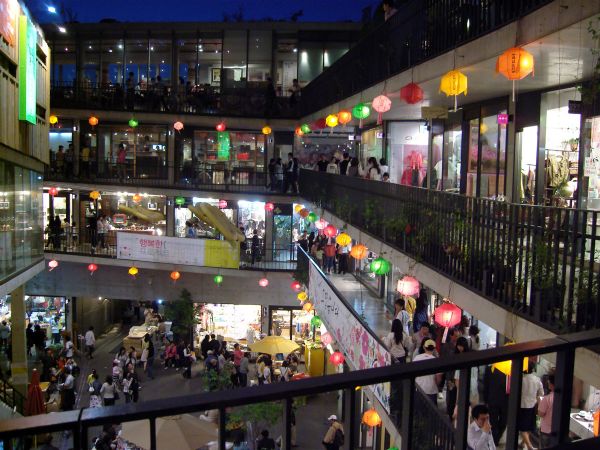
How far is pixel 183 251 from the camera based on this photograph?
2533cm

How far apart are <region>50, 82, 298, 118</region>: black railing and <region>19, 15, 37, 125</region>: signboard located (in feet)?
41.8

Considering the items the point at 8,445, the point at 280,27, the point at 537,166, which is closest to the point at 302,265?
the point at 537,166

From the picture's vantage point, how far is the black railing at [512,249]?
238 inches

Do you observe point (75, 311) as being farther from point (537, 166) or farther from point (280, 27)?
point (537, 166)

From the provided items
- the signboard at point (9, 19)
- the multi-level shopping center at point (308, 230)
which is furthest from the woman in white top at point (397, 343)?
the signboard at point (9, 19)

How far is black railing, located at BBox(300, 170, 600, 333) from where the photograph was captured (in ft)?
19.9

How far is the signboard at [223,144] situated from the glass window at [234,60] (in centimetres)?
242

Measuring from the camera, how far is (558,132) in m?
11.5

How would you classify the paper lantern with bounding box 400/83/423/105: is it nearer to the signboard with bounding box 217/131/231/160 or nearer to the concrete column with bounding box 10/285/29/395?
the concrete column with bounding box 10/285/29/395

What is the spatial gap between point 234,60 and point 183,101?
146 inches

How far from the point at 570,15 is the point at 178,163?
85.9 feet

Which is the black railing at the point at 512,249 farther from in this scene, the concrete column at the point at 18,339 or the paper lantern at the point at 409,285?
the concrete column at the point at 18,339

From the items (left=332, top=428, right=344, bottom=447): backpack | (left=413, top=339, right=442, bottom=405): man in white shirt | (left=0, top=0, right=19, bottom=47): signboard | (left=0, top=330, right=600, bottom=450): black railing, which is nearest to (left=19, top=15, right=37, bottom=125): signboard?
(left=0, top=0, right=19, bottom=47): signboard

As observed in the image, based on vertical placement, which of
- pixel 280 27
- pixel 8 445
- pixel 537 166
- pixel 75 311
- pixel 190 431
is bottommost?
pixel 75 311
